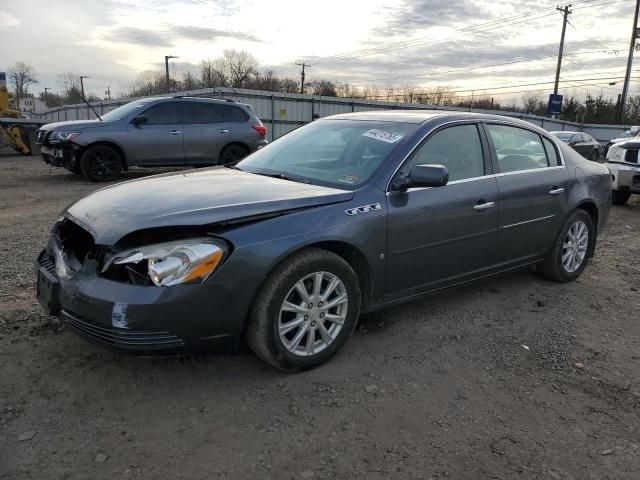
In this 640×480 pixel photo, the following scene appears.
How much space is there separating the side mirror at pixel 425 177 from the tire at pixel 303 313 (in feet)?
2.33

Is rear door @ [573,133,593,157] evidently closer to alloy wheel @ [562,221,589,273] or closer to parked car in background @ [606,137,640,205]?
parked car in background @ [606,137,640,205]

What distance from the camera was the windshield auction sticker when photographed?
148 inches

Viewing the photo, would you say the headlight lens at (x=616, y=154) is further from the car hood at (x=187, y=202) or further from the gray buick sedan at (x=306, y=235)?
the car hood at (x=187, y=202)

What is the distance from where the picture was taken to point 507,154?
173 inches

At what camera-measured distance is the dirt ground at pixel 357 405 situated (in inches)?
95.3

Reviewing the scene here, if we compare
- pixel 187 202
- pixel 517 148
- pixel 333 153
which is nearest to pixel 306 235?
pixel 187 202

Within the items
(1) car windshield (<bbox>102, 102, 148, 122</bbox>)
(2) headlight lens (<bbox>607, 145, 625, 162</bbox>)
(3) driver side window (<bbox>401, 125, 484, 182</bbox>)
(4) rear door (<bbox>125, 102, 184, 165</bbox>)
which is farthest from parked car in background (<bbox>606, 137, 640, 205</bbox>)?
(1) car windshield (<bbox>102, 102, 148, 122</bbox>)

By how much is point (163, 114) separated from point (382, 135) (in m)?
8.46

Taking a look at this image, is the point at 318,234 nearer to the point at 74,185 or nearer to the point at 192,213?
the point at 192,213

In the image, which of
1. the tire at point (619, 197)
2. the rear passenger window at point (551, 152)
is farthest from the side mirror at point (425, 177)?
the tire at point (619, 197)

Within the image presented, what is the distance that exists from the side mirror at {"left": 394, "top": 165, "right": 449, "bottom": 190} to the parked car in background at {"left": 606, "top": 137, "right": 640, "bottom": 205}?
7.13 m

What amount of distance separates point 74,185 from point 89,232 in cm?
852

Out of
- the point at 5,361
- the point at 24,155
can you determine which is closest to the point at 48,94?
the point at 24,155

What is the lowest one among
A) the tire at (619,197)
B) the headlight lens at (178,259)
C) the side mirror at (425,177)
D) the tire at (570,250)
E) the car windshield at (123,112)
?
the tire at (619,197)
